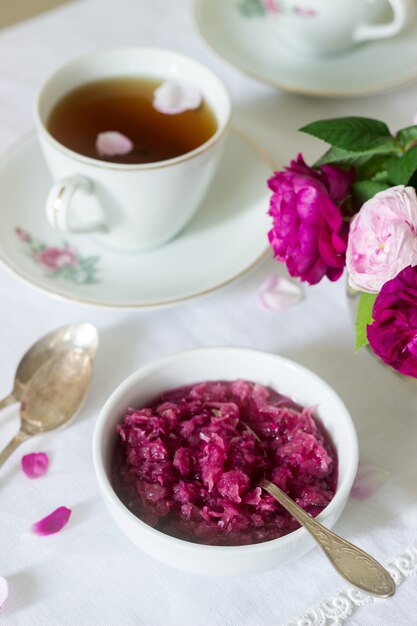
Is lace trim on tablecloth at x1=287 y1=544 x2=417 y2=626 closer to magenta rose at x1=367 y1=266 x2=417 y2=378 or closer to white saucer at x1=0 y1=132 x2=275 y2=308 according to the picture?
magenta rose at x1=367 y1=266 x2=417 y2=378

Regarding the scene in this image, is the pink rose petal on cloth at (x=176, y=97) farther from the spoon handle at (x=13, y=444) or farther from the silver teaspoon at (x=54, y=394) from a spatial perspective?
the spoon handle at (x=13, y=444)

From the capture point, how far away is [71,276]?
94 centimetres

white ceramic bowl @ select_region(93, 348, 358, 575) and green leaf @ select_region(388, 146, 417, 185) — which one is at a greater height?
green leaf @ select_region(388, 146, 417, 185)

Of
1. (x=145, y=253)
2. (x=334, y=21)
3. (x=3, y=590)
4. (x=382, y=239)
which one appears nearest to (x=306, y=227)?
(x=382, y=239)

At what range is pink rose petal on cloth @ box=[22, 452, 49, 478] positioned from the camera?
0.77 m

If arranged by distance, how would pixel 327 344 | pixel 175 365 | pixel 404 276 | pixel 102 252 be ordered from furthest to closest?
pixel 102 252 < pixel 327 344 < pixel 175 365 < pixel 404 276

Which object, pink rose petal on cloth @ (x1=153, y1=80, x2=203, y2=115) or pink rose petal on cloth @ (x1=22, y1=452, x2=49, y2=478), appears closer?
pink rose petal on cloth @ (x1=22, y1=452, x2=49, y2=478)

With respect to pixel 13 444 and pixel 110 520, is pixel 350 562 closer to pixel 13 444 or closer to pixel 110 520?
pixel 110 520

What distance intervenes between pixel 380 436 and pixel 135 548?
273 mm

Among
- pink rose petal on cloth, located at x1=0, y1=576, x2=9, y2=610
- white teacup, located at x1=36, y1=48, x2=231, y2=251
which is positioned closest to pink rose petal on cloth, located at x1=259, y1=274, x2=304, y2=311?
white teacup, located at x1=36, y1=48, x2=231, y2=251

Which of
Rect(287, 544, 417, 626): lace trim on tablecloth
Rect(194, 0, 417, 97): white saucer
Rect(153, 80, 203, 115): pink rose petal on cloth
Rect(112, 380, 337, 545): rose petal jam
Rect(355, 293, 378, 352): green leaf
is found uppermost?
Rect(355, 293, 378, 352): green leaf

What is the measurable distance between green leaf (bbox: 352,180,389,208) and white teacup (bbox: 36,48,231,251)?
206 mm

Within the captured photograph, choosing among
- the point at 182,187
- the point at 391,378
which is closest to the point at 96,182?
the point at 182,187

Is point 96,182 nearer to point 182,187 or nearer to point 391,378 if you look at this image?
point 182,187
